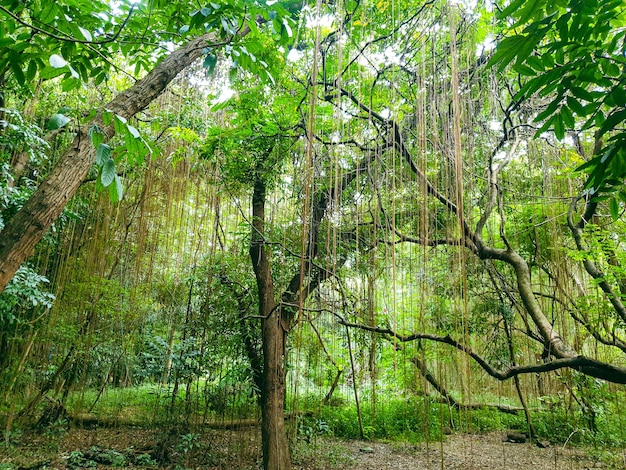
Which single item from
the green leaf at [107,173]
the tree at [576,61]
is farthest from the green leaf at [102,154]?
→ the tree at [576,61]

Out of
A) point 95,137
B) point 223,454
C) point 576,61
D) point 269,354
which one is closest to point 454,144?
point 576,61

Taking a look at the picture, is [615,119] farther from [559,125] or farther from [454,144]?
[454,144]

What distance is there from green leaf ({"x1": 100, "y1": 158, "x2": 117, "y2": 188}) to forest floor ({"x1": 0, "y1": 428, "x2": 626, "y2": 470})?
3.46 meters

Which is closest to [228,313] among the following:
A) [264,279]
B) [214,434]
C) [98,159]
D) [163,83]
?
[264,279]

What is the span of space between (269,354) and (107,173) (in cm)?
306

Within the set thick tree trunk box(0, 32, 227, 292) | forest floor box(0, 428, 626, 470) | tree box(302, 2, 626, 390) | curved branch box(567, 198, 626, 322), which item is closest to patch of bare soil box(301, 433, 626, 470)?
forest floor box(0, 428, 626, 470)

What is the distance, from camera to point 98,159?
81 cm

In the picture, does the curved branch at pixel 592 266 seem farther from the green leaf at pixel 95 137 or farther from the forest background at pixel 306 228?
the green leaf at pixel 95 137

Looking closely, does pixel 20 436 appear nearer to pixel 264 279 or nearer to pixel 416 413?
pixel 264 279

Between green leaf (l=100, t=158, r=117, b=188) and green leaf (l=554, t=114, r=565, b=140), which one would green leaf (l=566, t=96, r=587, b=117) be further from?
green leaf (l=100, t=158, r=117, b=188)

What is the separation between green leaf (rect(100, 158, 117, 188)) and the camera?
0.79m

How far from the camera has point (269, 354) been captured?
3.62 m

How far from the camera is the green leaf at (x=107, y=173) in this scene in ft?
2.61

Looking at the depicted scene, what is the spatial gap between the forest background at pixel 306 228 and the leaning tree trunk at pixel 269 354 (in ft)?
0.06
